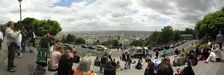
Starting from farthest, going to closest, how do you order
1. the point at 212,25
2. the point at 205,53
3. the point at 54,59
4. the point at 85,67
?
the point at 212,25 → the point at 205,53 → the point at 54,59 → the point at 85,67

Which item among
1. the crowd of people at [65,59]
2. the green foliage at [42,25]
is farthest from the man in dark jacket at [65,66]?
the green foliage at [42,25]

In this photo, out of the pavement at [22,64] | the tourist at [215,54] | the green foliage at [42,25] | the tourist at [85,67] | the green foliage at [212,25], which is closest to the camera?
the tourist at [85,67]

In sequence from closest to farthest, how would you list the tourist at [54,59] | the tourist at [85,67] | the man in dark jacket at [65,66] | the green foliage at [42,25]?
the tourist at [85,67] < the man in dark jacket at [65,66] < the tourist at [54,59] < the green foliage at [42,25]

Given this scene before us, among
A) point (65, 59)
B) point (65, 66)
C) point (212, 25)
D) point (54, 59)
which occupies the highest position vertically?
point (65, 59)

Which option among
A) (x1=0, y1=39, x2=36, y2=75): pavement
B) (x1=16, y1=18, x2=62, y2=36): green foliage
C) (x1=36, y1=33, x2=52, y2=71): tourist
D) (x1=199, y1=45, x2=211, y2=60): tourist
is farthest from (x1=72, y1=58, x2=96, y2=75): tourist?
(x1=16, y1=18, x2=62, y2=36): green foliage

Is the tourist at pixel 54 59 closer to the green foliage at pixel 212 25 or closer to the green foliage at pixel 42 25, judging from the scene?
the green foliage at pixel 212 25

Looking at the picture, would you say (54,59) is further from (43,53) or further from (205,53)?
(205,53)

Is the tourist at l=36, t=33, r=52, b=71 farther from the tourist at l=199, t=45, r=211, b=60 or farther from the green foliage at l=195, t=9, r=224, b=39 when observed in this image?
the green foliage at l=195, t=9, r=224, b=39

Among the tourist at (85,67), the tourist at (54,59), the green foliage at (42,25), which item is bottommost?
the green foliage at (42,25)

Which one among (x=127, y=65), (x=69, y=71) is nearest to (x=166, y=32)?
(x=127, y=65)

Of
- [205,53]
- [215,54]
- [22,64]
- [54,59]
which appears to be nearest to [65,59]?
[54,59]

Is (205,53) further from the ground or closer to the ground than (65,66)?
closer to the ground

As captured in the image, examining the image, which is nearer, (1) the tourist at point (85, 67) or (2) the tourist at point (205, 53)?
(1) the tourist at point (85, 67)
